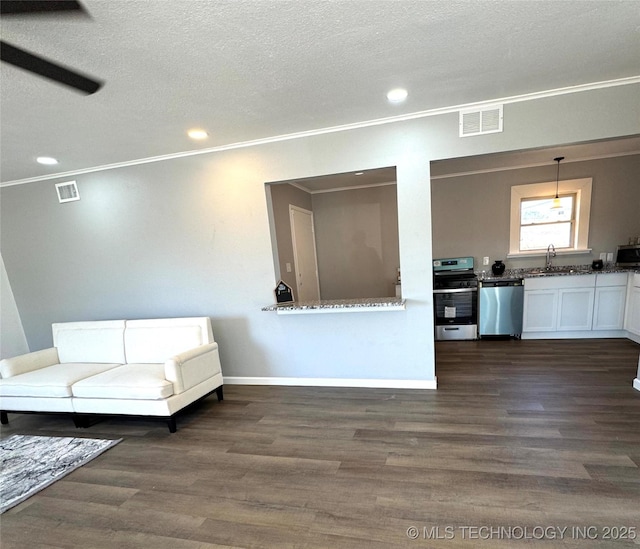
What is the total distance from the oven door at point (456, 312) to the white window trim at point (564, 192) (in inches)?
44.0

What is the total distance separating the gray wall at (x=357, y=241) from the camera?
509 centimetres

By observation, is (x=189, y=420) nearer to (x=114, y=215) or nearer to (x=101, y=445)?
(x=101, y=445)

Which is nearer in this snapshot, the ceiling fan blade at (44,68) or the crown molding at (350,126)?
the ceiling fan blade at (44,68)

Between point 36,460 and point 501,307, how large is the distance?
17.2 feet

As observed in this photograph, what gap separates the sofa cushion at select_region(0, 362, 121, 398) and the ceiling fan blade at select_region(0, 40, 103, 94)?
253 cm

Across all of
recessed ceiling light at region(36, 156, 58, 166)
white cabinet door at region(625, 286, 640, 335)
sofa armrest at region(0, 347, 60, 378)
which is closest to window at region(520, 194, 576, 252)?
white cabinet door at region(625, 286, 640, 335)

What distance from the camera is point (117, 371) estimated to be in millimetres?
2764

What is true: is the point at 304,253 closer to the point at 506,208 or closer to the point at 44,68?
the point at 506,208

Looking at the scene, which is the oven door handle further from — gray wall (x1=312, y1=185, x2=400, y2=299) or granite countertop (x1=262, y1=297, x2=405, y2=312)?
granite countertop (x1=262, y1=297, x2=405, y2=312)

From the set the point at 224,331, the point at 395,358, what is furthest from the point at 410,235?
the point at 224,331

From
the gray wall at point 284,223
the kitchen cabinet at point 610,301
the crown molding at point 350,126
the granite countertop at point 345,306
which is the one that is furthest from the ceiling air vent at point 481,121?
the kitchen cabinet at point 610,301

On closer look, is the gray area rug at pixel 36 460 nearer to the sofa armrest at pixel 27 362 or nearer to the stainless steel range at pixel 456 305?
the sofa armrest at pixel 27 362

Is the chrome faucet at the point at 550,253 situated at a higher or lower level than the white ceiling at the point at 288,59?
lower

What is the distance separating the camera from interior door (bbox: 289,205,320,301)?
4.45 meters
